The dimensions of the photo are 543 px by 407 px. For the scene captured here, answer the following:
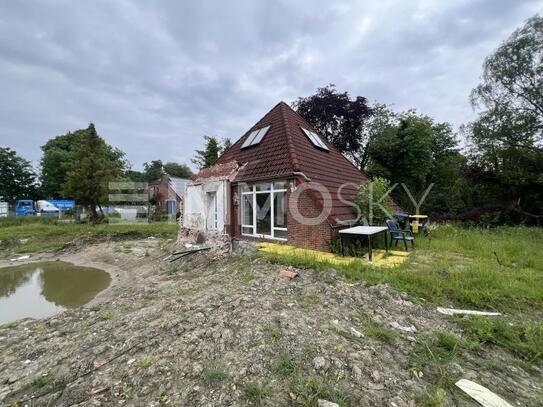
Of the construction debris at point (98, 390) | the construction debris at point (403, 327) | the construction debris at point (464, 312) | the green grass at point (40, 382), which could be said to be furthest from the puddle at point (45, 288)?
the construction debris at point (464, 312)

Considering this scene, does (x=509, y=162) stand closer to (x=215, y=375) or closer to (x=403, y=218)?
(x=403, y=218)

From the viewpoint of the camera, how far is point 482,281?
185 inches

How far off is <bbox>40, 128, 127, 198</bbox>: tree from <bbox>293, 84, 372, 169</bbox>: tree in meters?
28.2

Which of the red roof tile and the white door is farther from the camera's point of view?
the white door

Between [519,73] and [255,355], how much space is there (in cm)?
1990

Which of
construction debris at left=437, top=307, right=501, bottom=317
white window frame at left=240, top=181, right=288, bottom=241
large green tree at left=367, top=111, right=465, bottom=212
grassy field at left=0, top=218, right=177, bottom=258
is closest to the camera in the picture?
construction debris at left=437, top=307, right=501, bottom=317

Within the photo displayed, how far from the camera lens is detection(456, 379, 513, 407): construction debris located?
7.31ft

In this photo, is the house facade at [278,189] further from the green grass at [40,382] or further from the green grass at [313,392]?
the green grass at [40,382]

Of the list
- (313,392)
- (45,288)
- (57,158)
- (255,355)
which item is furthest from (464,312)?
(57,158)

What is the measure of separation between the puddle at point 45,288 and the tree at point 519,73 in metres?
22.1

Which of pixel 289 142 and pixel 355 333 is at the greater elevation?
pixel 289 142

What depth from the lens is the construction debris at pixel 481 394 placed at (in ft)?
7.31

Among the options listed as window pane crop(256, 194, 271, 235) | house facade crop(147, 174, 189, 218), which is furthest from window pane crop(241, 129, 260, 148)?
house facade crop(147, 174, 189, 218)

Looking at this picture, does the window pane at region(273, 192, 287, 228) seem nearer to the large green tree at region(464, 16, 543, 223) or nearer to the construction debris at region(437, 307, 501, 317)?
the construction debris at region(437, 307, 501, 317)
